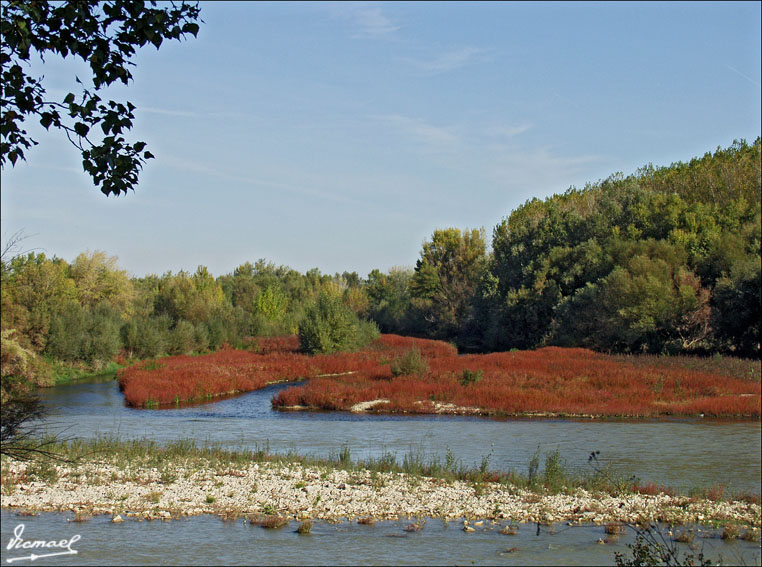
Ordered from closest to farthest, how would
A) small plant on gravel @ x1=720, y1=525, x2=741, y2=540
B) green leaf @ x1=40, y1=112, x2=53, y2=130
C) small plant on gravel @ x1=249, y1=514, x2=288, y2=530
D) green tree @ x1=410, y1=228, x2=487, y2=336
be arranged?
green leaf @ x1=40, y1=112, x2=53, y2=130 < small plant on gravel @ x1=720, y1=525, x2=741, y2=540 < small plant on gravel @ x1=249, y1=514, x2=288, y2=530 < green tree @ x1=410, y1=228, x2=487, y2=336

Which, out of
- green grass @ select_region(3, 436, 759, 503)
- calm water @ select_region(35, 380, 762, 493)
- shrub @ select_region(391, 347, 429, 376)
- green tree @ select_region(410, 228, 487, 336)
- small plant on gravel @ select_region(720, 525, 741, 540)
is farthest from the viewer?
green tree @ select_region(410, 228, 487, 336)

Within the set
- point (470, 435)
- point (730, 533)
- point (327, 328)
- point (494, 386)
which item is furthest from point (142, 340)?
→ point (730, 533)

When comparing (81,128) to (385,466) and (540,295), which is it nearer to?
(385,466)

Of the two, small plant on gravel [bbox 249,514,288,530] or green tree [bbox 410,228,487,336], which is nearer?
small plant on gravel [bbox 249,514,288,530]

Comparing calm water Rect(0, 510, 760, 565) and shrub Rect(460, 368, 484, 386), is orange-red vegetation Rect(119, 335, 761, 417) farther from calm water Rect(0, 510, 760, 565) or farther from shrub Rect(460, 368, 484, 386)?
calm water Rect(0, 510, 760, 565)

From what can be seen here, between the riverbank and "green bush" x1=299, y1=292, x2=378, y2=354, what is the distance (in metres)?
29.8

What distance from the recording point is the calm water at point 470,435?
16594 millimetres

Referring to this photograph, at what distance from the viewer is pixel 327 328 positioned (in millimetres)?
45094

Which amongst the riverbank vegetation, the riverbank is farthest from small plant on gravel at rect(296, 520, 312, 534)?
the riverbank vegetation

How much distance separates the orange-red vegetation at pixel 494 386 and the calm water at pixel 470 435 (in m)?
1.49

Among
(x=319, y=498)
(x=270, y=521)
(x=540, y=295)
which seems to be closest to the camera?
(x=270, y=521)

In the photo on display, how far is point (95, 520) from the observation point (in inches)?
404

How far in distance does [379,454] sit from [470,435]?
457cm

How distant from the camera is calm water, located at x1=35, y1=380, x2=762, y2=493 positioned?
54.4 feet
